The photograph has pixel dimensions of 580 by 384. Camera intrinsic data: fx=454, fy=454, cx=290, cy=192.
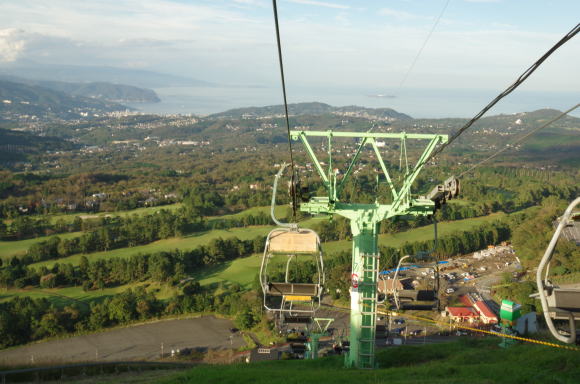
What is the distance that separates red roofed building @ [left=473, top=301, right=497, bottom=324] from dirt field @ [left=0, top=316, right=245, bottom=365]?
11.6 metres

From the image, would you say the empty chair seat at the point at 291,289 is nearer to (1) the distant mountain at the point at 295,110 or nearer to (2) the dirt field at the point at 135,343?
(2) the dirt field at the point at 135,343

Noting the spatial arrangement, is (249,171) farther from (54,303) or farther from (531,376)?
(531,376)

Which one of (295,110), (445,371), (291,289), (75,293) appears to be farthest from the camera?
(295,110)

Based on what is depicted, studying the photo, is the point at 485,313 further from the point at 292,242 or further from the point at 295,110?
the point at 295,110

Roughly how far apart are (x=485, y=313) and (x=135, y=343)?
1665cm

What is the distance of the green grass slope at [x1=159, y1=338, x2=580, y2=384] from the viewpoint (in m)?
6.44

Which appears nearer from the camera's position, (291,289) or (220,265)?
(291,289)

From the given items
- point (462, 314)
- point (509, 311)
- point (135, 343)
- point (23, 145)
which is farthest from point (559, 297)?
point (23, 145)

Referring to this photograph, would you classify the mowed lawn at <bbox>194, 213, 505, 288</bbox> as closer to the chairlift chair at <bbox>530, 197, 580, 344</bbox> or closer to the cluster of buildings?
the cluster of buildings

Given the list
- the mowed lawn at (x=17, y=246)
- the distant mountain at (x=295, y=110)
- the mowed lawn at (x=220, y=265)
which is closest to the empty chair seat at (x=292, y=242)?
the mowed lawn at (x=220, y=265)

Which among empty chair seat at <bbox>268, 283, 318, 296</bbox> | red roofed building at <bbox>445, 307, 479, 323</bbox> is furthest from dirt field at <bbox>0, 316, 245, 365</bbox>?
empty chair seat at <bbox>268, 283, 318, 296</bbox>

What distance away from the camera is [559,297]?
16.4 ft

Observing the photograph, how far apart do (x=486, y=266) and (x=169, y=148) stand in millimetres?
91432

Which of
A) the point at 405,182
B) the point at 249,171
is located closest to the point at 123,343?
the point at 405,182
